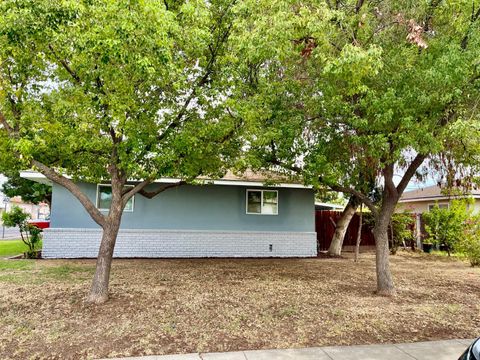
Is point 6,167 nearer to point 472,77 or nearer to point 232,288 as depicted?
point 232,288

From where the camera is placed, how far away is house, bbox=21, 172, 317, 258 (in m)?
13.3

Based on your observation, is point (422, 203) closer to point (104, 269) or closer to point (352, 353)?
point (352, 353)

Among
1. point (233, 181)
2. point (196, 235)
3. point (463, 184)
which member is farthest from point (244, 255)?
point (463, 184)

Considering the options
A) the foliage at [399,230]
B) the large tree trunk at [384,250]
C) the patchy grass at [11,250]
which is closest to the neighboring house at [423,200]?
the foliage at [399,230]

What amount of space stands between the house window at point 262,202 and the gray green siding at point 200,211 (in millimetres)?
207

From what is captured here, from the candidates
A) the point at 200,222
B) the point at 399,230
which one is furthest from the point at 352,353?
the point at 399,230

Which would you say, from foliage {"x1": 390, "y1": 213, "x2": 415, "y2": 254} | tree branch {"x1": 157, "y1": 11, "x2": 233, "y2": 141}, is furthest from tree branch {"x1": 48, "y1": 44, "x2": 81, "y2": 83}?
foliage {"x1": 390, "y1": 213, "x2": 415, "y2": 254}

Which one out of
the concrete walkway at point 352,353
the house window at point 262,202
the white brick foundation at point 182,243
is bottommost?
the concrete walkway at point 352,353

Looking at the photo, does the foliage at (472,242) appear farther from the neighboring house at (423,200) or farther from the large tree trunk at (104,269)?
the large tree trunk at (104,269)

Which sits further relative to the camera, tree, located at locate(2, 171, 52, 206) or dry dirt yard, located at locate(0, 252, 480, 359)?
tree, located at locate(2, 171, 52, 206)

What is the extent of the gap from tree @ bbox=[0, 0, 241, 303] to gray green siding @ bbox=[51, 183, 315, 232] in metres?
5.49

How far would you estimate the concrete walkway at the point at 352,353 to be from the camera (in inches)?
188

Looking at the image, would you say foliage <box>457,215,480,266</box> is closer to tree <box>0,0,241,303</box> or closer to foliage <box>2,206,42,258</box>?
tree <box>0,0,241,303</box>

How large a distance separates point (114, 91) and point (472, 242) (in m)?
12.7
